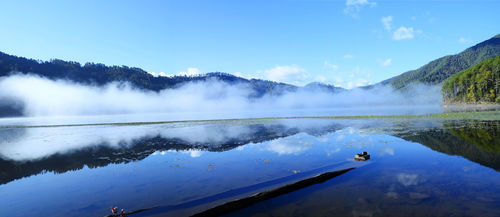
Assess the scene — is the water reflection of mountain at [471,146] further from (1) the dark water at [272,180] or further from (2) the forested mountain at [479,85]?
(2) the forested mountain at [479,85]

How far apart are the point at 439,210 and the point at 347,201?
3.71 m

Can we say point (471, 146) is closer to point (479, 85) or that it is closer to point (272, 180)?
point (272, 180)

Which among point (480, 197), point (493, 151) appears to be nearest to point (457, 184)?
point (480, 197)

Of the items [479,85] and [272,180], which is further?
[479,85]

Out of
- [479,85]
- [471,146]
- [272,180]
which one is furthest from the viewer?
[479,85]

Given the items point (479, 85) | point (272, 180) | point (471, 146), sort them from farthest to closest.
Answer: point (479, 85)
point (471, 146)
point (272, 180)

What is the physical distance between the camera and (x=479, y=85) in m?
137

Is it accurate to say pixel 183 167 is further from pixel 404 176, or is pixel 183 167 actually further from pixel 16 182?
pixel 404 176

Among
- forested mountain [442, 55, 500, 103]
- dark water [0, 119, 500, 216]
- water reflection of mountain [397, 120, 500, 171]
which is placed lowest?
dark water [0, 119, 500, 216]

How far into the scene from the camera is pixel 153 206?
40.1ft

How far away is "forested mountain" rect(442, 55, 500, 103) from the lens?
426 ft

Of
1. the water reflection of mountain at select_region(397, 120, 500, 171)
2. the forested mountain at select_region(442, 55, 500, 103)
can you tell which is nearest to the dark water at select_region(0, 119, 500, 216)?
the water reflection of mountain at select_region(397, 120, 500, 171)

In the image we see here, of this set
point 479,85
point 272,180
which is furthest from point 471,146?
point 479,85

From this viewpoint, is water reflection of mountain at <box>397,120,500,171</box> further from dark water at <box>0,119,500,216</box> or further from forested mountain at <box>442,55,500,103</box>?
forested mountain at <box>442,55,500,103</box>
